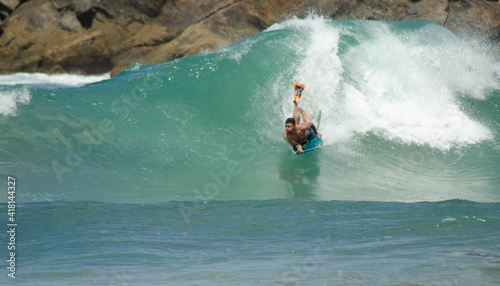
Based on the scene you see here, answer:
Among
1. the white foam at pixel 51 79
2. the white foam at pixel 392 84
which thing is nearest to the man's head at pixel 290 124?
the white foam at pixel 392 84

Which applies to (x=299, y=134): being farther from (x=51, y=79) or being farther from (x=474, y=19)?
(x=51, y=79)

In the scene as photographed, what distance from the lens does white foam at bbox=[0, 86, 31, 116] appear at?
28.6 feet

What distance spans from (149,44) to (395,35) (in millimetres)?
12542

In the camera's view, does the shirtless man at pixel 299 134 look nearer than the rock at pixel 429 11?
Yes

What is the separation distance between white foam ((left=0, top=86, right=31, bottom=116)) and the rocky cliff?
995 cm

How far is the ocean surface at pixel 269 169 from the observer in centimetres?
411

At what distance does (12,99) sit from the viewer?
898 cm

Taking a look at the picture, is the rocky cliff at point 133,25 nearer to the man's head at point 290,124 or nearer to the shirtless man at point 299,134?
the shirtless man at point 299,134

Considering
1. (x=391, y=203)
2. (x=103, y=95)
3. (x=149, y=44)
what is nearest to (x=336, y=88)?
(x=391, y=203)

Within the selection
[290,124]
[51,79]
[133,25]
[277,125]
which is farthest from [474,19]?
[51,79]

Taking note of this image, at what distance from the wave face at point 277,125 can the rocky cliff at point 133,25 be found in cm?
701

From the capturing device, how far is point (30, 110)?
8828mm

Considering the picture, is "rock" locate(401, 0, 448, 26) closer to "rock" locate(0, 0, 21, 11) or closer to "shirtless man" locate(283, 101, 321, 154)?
"shirtless man" locate(283, 101, 321, 154)

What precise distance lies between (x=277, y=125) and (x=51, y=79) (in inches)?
560
